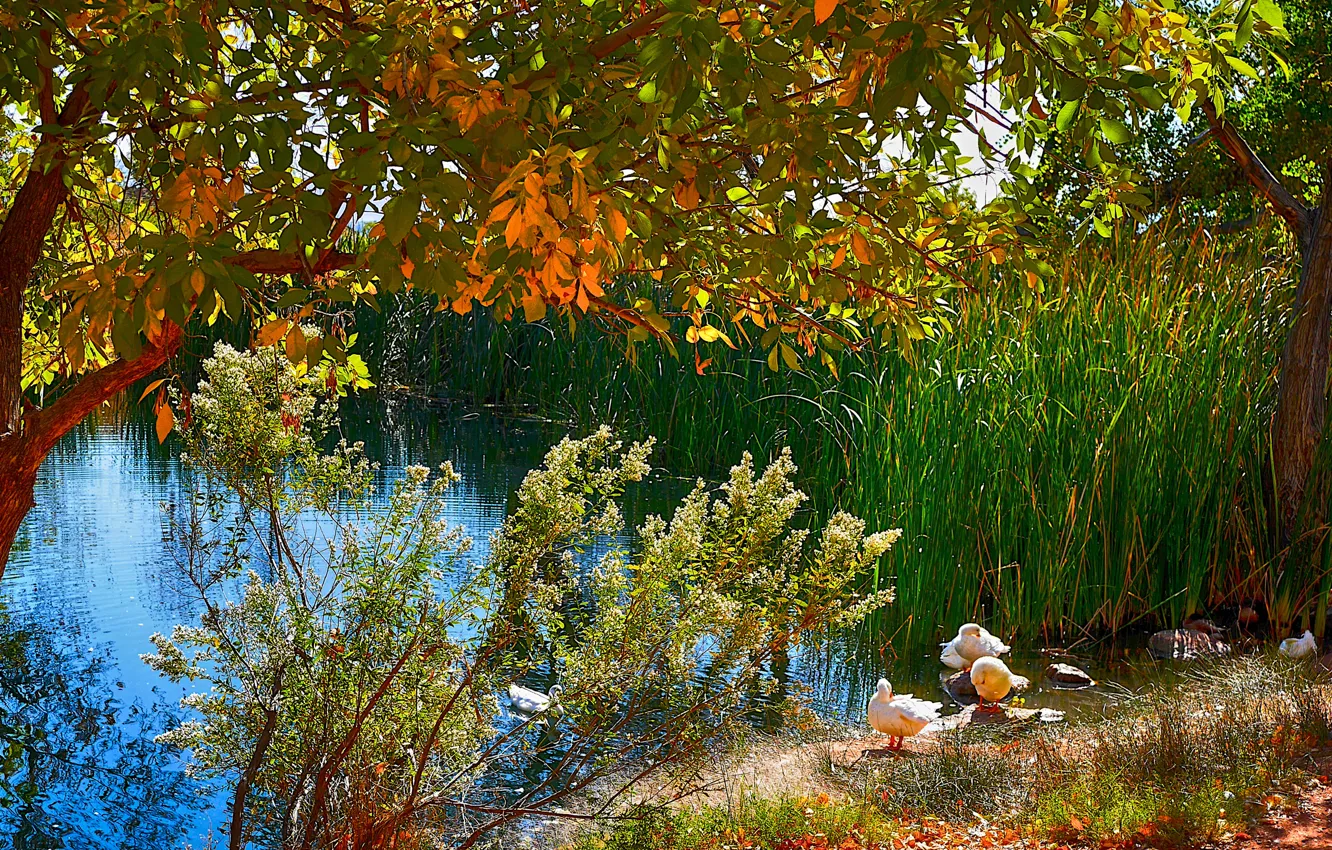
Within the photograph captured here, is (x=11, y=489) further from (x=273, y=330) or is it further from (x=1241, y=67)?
(x=1241, y=67)

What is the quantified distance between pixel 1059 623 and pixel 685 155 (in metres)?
4.57

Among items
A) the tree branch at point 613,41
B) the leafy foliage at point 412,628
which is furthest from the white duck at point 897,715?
the tree branch at point 613,41

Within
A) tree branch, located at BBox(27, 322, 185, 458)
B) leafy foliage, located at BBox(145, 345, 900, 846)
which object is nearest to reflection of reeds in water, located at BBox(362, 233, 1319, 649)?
leafy foliage, located at BBox(145, 345, 900, 846)

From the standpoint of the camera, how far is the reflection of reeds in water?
19.7 ft

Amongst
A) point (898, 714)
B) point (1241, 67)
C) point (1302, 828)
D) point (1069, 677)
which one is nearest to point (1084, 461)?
point (1069, 677)

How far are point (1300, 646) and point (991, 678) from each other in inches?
64.1

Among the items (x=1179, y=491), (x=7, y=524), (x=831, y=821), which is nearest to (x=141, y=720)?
(x=7, y=524)

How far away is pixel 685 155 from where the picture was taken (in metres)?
2.19

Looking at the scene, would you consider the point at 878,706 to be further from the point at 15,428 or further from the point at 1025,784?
the point at 15,428

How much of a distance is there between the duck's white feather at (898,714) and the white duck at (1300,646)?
1.91 metres

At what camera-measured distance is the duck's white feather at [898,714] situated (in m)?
4.55

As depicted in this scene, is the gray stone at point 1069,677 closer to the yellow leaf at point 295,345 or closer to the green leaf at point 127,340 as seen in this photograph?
the yellow leaf at point 295,345

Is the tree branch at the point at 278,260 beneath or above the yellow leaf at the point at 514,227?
above

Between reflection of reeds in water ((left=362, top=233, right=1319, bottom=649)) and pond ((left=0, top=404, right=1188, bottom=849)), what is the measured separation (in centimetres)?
42
